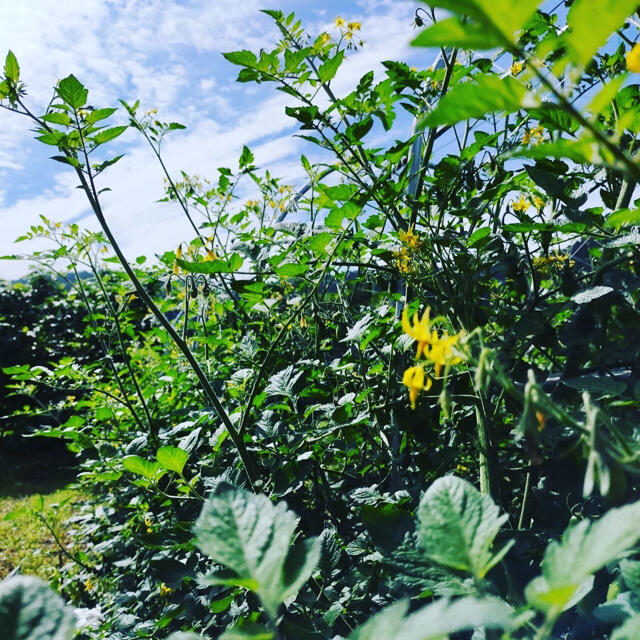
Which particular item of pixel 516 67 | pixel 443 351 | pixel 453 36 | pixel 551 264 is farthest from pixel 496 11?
pixel 516 67

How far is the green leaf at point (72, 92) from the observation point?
41.4 inches

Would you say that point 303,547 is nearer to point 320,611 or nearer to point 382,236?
point 320,611

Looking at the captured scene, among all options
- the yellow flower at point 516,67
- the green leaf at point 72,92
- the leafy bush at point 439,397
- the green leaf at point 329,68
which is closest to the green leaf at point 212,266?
the leafy bush at point 439,397

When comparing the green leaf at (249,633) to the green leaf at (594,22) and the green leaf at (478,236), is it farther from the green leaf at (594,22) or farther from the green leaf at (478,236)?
the green leaf at (478,236)

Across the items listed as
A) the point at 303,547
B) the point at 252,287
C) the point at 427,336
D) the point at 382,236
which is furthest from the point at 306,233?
the point at 303,547

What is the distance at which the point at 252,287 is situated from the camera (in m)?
1.31

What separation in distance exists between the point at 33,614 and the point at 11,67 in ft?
3.84

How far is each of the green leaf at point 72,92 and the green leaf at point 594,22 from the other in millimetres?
1016

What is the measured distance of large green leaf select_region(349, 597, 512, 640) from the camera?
0.97 feet

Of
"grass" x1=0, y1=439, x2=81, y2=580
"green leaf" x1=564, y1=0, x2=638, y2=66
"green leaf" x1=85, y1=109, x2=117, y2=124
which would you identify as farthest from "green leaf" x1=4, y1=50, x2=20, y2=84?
"grass" x1=0, y1=439, x2=81, y2=580

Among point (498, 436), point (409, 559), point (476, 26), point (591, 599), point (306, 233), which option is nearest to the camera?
point (476, 26)

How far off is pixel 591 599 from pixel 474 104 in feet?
2.39

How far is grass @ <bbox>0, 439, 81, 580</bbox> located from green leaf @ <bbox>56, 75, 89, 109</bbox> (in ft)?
9.17

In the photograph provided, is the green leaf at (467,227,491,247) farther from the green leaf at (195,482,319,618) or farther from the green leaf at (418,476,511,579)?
the green leaf at (195,482,319,618)
